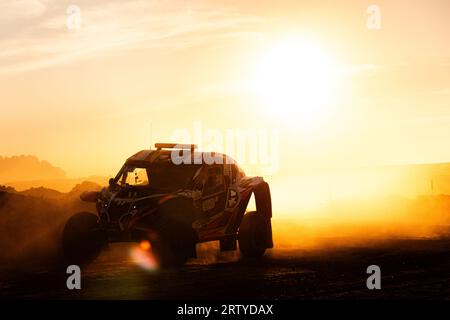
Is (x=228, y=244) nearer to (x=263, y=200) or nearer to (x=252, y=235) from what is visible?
(x=252, y=235)

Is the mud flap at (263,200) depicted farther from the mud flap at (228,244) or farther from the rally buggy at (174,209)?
the mud flap at (228,244)

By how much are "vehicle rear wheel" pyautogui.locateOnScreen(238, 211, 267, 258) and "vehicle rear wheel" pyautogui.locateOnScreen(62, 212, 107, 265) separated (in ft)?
10.1

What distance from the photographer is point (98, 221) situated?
16.4 meters

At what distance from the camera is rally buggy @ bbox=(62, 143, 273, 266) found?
15.2m

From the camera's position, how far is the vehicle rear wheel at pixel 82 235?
16.4 m

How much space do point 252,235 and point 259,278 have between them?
10.2ft

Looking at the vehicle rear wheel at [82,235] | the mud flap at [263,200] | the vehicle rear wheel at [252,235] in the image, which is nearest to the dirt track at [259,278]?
the vehicle rear wheel at [252,235]

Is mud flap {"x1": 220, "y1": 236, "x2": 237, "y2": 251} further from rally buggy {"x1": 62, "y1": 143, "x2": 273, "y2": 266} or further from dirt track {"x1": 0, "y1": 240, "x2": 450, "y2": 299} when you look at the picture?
dirt track {"x1": 0, "y1": 240, "x2": 450, "y2": 299}

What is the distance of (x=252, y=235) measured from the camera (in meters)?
18.0

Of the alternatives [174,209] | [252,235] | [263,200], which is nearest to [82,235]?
[174,209]

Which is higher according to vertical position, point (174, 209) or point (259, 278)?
point (174, 209)
